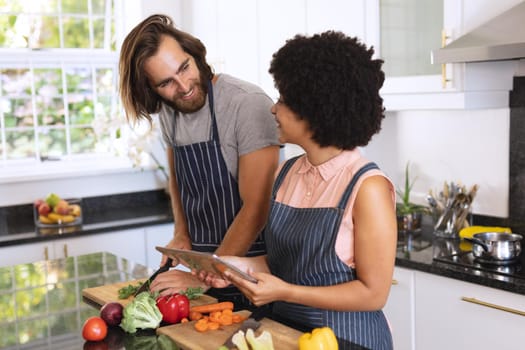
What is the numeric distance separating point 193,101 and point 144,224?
2.02 metres

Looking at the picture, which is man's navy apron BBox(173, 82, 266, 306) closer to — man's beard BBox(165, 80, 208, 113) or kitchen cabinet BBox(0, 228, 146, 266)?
man's beard BBox(165, 80, 208, 113)

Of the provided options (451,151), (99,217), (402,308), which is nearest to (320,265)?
(402,308)

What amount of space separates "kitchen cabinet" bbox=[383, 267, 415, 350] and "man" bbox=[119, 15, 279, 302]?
84 centimetres

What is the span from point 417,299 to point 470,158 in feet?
2.59

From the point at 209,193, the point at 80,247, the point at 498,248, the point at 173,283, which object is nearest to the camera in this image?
the point at 173,283

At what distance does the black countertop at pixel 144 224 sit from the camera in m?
2.68

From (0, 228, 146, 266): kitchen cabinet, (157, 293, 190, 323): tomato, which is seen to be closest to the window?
(0, 228, 146, 266): kitchen cabinet

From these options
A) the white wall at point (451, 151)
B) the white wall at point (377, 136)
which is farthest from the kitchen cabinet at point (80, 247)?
the white wall at point (451, 151)

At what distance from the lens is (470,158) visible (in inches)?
131

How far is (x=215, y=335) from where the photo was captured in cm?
176

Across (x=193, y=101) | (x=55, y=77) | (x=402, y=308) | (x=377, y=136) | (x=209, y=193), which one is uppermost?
(x=55, y=77)

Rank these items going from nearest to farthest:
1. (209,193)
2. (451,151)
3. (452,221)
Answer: (209,193) → (452,221) → (451,151)

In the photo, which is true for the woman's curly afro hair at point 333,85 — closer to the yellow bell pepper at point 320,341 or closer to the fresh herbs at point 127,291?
the yellow bell pepper at point 320,341

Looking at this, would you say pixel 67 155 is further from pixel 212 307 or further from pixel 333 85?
pixel 333 85
